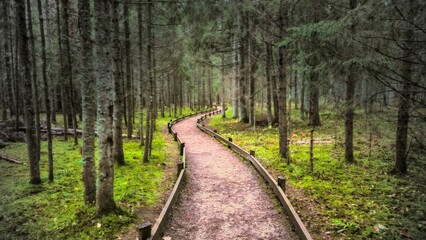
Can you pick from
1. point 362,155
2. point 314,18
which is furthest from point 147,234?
point 314,18

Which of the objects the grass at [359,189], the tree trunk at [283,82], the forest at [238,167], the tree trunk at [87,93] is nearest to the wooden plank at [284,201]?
the forest at [238,167]

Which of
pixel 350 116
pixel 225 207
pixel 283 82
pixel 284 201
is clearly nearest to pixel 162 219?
pixel 225 207

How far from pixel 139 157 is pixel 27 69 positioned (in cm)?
635

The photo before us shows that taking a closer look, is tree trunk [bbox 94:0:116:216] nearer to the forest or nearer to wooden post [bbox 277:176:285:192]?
the forest

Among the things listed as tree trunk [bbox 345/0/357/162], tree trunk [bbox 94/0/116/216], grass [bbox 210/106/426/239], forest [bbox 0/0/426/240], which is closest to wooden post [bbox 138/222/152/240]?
forest [bbox 0/0/426/240]

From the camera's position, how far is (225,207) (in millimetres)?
7551

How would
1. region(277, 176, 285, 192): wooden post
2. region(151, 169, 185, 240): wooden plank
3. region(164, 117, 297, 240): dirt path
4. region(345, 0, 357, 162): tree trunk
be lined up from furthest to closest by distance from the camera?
1. region(345, 0, 357, 162): tree trunk
2. region(277, 176, 285, 192): wooden post
3. region(164, 117, 297, 240): dirt path
4. region(151, 169, 185, 240): wooden plank

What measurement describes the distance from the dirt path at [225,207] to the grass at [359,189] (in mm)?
935

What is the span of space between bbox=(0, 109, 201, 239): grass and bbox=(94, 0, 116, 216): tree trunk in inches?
22.6

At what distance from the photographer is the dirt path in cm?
618

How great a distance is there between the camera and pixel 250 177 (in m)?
10.1

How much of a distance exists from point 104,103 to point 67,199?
11.8 ft

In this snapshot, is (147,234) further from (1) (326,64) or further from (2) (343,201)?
(1) (326,64)

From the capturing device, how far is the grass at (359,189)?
6048 mm
